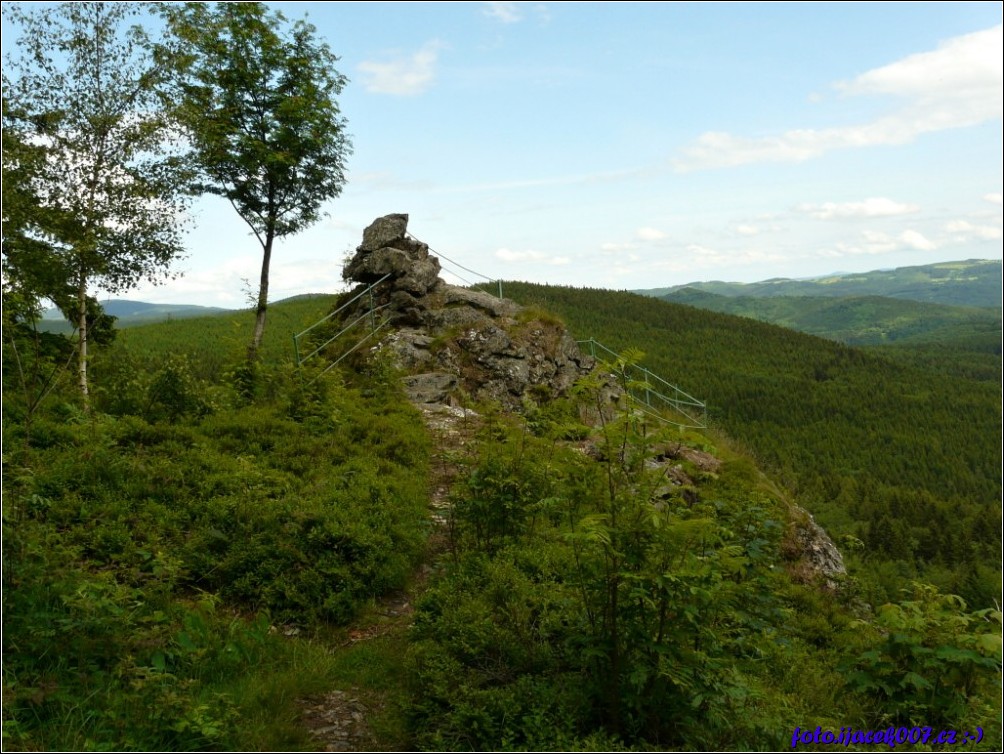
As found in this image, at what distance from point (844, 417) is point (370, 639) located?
10316cm

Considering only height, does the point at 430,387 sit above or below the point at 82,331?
below

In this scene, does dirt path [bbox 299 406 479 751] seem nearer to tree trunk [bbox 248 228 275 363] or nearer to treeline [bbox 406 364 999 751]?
treeline [bbox 406 364 999 751]

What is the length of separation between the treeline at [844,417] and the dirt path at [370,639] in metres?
47.3

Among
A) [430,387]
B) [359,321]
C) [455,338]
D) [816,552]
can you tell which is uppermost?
[359,321]

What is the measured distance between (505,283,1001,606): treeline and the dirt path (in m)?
47.3

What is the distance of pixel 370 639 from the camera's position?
6.66m

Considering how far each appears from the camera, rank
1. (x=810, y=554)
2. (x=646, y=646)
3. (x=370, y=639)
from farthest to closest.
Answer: (x=810, y=554) < (x=370, y=639) < (x=646, y=646)

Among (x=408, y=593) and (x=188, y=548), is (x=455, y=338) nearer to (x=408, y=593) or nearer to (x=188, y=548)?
(x=408, y=593)

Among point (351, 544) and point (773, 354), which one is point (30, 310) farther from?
point (773, 354)

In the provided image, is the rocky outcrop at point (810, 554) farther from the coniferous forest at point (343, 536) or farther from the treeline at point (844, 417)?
the treeline at point (844, 417)

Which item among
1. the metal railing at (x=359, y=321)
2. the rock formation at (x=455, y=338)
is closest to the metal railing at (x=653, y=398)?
the rock formation at (x=455, y=338)

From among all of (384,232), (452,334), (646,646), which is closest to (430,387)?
(452,334)

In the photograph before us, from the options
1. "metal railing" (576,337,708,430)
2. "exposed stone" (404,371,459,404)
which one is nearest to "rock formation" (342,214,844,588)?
"exposed stone" (404,371,459,404)

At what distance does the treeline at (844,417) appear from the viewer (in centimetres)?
5944
